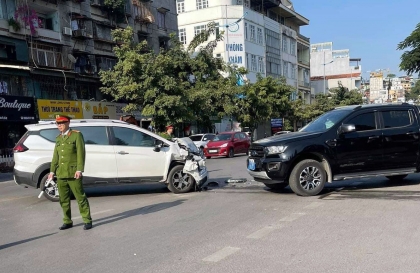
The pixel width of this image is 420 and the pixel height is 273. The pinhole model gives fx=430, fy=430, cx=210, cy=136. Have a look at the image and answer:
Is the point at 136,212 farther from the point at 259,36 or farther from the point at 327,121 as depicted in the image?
the point at 259,36

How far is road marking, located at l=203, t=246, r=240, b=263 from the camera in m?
5.01

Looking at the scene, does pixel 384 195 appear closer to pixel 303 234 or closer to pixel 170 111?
pixel 303 234

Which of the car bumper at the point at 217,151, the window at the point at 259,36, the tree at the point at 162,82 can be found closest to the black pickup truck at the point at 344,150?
the car bumper at the point at 217,151

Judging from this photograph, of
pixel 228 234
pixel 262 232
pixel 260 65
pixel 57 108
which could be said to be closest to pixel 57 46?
pixel 57 108

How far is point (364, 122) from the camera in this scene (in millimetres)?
9234

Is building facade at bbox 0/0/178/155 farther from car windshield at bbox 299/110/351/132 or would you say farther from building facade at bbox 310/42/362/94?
building facade at bbox 310/42/362/94

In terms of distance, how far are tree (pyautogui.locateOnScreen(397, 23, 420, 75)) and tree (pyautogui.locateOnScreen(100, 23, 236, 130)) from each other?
548 inches

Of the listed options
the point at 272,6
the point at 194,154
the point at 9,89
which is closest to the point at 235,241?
the point at 194,154

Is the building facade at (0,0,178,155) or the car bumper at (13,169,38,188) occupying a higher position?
the building facade at (0,0,178,155)

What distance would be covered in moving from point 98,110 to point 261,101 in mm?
15660

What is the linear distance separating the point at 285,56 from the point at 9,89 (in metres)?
41.9

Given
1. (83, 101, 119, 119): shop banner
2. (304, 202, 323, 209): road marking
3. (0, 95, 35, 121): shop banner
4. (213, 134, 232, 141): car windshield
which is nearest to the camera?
(304, 202, 323, 209): road marking

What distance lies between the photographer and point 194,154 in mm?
10609

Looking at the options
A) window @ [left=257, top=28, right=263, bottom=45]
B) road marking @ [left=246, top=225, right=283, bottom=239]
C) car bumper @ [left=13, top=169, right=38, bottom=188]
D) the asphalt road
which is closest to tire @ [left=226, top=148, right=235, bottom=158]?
the asphalt road
